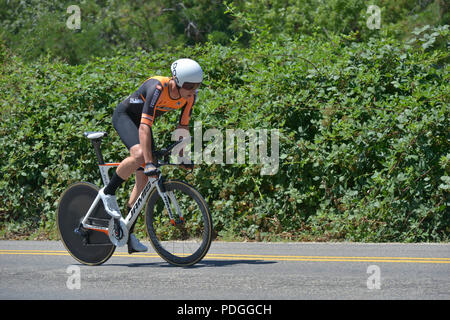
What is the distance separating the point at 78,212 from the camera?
7539 millimetres

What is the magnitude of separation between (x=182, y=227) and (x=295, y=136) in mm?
3243

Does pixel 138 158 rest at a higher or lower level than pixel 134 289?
higher

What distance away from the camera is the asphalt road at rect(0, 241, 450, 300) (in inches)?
225

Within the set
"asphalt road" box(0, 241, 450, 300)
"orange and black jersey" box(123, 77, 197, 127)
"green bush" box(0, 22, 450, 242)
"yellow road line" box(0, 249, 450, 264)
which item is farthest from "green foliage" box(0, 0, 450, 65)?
"orange and black jersey" box(123, 77, 197, 127)

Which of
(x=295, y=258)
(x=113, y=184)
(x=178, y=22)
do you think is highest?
(x=178, y=22)

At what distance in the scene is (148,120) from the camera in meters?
6.84

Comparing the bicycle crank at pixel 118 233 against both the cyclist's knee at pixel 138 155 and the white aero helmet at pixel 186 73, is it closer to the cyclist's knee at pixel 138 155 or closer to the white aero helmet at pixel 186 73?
the cyclist's knee at pixel 138 155

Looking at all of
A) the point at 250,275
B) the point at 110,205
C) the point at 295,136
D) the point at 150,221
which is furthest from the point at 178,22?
the point at 250,275

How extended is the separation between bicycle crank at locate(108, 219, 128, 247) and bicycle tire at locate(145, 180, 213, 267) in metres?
0.32

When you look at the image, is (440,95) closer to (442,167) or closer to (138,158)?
(442,167)

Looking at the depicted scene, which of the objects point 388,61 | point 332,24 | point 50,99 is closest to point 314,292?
point 388,61

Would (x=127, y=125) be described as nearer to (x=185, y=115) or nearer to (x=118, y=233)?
(x=185, y=115)

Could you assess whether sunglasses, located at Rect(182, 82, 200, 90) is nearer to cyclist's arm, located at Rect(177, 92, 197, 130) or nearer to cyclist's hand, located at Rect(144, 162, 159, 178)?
cyclist's arm, located at Rect(177, 92, 197, 130)
